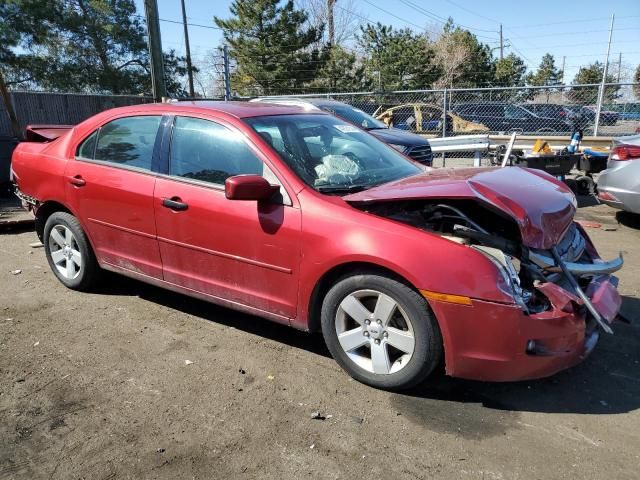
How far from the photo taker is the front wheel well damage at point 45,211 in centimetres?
480

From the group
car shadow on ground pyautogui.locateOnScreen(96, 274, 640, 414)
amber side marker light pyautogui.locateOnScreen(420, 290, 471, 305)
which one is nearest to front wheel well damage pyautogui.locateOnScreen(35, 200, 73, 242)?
car shadow on ground pyautogui.locateOnScreen(96, 274, 640, 414)

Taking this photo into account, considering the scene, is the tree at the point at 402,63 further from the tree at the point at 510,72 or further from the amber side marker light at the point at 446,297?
the amber side marker light at the point at 446,297

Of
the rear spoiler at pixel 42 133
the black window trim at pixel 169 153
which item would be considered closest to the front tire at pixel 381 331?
the black window trim at pixel 169 153

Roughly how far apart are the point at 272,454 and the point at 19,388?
1739 millimetres

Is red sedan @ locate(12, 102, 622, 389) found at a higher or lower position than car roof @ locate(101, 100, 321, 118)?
lower

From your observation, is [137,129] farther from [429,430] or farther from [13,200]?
[13,200]

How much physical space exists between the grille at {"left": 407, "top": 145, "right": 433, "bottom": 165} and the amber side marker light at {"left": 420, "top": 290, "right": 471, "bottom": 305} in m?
5.88

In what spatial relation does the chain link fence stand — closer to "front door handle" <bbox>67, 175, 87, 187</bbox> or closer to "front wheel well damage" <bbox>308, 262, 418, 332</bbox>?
"front door handle" <bbox>67, 175, 87, 187</bbox>

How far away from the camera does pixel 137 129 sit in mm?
4242

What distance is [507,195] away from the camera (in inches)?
125

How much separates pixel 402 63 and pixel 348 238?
3499 cm

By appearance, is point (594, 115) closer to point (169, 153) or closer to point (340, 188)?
point (340, 188)

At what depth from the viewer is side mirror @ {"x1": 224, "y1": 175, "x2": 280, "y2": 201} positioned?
3178 mm

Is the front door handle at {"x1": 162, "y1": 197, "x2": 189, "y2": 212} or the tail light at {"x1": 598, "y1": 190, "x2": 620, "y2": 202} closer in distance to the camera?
the front door handle at {"x1": 162, "y1": 197, "x2": 189, "y2": 212}
